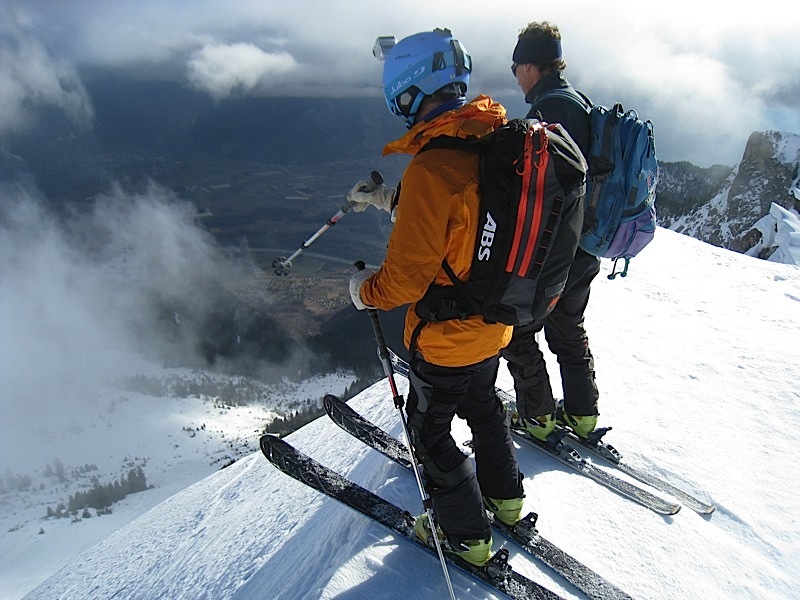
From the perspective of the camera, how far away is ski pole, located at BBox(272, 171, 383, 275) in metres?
4.14

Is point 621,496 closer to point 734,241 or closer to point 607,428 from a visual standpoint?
point 607,428

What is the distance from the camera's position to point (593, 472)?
4.89 metres

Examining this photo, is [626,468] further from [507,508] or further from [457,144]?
[457,144]

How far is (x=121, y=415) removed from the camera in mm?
182500

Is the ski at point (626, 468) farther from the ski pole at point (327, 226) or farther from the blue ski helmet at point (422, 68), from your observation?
the blue ski helmet at point (422, 68)

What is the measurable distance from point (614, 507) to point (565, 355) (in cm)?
150

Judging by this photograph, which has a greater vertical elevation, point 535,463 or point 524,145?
point 524,145

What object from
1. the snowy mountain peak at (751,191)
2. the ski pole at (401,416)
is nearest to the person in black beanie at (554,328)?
the ski pole at (401,416)

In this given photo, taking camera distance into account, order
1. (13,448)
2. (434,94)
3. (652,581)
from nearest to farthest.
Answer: (434,94), (652,581), (13,448)

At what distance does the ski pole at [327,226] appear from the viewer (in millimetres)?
4137

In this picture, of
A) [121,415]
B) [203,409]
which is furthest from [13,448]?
[203,409]

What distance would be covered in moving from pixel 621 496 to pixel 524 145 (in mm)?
3640

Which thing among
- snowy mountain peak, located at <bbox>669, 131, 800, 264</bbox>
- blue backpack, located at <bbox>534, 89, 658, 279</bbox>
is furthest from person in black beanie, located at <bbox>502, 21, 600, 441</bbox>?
snowy mountain peak, located at <bbox>669, 131, 800, 264</bbox>

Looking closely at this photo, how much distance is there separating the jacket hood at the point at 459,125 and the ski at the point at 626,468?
2.53m
